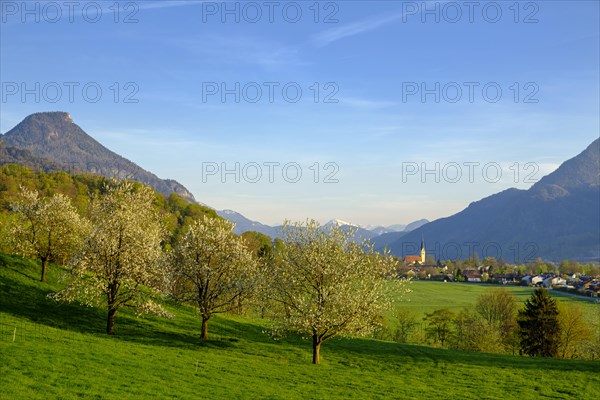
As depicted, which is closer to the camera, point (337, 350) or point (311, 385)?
point (311, 385)

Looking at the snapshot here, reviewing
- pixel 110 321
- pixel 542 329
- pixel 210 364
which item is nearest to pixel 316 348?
pixel 210 364

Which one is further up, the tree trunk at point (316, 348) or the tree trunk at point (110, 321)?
the tree trunk at point (110, 321)

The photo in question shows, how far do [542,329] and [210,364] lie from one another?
65.8 m

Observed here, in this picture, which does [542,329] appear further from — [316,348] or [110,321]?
[110,321]

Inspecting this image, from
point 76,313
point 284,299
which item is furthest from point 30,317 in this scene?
point 284,299

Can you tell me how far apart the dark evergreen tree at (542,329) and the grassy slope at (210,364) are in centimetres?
2432

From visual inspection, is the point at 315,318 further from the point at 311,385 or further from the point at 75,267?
the point at 75,267

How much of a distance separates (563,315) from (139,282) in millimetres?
82117

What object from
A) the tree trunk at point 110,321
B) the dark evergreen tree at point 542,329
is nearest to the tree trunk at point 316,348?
the tree trunk at point 110,321

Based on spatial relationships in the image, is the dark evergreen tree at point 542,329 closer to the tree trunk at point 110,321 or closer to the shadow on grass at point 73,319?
the shadow on grass at point 73,319

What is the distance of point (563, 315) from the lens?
93.2 m

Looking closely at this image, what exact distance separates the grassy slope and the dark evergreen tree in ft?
79.8

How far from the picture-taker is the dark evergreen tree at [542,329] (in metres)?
83.4

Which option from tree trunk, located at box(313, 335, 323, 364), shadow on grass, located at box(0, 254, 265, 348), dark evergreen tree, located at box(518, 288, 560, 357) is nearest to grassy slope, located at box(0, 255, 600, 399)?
shadow on grass, located at box(0, 254, 265, 348)
